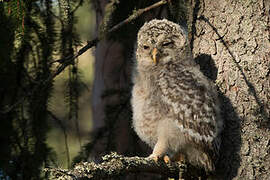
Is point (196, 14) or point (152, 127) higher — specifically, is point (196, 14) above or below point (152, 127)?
above

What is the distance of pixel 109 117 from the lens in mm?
2951

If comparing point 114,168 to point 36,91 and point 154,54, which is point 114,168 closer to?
point 154,54

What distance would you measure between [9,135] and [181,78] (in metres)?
1.24

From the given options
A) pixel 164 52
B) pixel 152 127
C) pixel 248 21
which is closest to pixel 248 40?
pixel 248 21

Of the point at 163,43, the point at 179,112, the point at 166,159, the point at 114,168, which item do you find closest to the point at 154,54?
the point at 163,43

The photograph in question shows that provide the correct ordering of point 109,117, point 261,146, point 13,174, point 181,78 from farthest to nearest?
1. point 109,117
2. point 13,174
3. point 181,78
4. point 261,146

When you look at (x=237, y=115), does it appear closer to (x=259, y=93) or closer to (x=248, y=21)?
(x=259, y=93)

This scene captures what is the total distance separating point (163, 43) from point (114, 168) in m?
1.03

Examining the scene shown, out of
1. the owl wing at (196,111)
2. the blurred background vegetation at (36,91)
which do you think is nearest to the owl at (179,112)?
the owl wing at (196,111)

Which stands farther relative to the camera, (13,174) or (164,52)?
(13,174)

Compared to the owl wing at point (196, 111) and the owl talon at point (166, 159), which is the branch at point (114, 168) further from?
the owl wing at point (196, 111)

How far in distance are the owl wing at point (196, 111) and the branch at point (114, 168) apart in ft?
0.61

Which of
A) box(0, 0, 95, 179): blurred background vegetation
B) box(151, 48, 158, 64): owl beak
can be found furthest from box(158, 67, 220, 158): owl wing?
box(0, 0, 95, 179): blurred background vegetation

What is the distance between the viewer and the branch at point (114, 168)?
155cm
